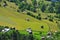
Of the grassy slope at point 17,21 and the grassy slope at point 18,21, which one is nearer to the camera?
the grassy slope at point 18,21

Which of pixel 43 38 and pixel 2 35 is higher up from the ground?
pixel 2 35

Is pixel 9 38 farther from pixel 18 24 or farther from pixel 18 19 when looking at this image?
pixel 18 19

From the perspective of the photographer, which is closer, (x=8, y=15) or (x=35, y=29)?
(x=35, y=29)

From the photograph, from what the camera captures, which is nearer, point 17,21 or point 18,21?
point 17,21

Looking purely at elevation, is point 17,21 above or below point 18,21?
above

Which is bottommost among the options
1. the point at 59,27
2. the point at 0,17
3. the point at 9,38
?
the point at 59,27

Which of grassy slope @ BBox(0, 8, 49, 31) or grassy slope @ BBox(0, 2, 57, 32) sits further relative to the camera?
grassy slope @ BBox(0, 8, 49, 31)

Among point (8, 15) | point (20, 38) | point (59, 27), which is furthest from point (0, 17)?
point (20, 38)

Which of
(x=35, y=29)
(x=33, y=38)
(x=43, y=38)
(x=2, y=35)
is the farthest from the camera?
(x=35, y=29)

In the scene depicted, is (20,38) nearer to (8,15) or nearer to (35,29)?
(35,29)

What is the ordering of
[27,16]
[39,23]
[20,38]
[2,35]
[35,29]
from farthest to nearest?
1. [27,16]
2. [39,23]
3. [35,29]
4. [20,38]
5. [2,35]
